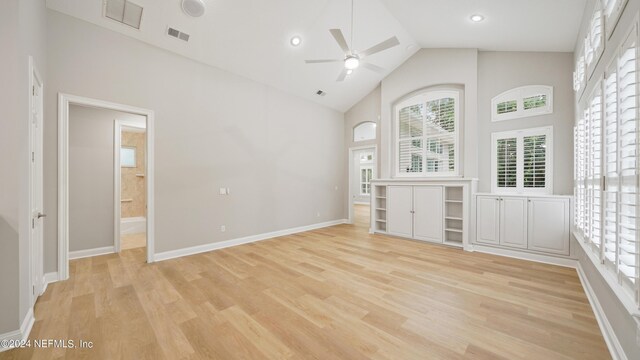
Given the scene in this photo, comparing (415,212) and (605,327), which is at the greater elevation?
(415,212)

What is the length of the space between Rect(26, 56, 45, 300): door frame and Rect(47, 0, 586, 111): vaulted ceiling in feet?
4.66

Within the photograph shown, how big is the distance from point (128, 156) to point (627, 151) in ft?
27.3

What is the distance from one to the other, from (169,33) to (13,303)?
3.71 meters

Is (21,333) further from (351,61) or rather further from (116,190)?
(351,61)

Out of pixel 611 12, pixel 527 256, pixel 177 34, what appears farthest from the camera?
pixel 527 256

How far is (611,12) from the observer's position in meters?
2.03

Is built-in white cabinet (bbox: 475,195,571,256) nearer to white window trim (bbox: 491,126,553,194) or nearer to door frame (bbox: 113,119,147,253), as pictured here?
Result: white window trim (bbox: 491,126,553,194)

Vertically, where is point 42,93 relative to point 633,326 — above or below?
above

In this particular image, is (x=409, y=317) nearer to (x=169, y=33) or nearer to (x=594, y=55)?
(x=594, y=55)

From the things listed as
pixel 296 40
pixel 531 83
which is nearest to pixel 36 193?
pixel 296 40

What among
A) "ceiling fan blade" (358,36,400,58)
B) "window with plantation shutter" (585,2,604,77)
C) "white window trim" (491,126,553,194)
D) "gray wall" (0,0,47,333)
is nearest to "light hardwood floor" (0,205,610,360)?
"gray wall" (0,0,47,333)

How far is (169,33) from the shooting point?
3.76 metres

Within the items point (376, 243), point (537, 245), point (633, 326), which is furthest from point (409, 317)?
point (537, 245)

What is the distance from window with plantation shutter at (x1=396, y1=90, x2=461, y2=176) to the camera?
5254 mm
